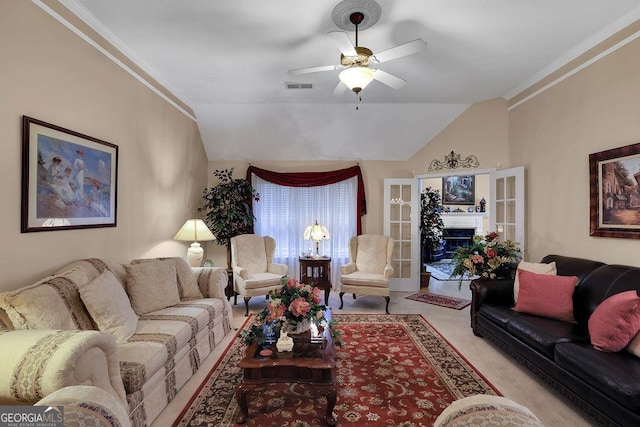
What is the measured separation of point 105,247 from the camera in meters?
2.98

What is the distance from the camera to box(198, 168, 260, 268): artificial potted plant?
4.99 m

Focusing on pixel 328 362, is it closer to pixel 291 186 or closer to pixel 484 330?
pixel 484 330

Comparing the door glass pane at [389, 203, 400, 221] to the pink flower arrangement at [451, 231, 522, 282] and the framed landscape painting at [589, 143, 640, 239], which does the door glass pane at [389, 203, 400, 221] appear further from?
the framed landscape painting at [589, 143, 640, 239]

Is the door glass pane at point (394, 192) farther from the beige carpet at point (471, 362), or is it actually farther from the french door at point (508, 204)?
the beige carpet at point (471, 362)

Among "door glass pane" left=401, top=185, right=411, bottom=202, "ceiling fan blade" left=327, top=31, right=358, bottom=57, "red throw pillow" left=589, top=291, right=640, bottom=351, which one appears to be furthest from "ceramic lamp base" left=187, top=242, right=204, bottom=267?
"red throw pillow" left=589, top=291, right=640, bottom=351

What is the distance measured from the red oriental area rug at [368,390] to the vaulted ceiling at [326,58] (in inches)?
119

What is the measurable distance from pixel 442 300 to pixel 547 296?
226 centimetres

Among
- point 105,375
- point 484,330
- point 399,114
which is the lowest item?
point 484,330

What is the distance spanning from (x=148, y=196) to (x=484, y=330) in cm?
407

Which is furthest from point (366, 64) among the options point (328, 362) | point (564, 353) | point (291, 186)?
point (291, 186)

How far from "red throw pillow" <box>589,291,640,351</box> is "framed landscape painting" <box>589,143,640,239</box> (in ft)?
2.95

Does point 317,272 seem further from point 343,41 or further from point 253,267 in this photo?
point 343,41

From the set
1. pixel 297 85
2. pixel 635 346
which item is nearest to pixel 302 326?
pixel 635 346

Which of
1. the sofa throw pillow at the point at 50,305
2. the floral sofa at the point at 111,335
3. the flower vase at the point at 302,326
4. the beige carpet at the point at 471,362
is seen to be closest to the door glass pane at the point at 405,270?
the beige carpet at the point at 471,362
